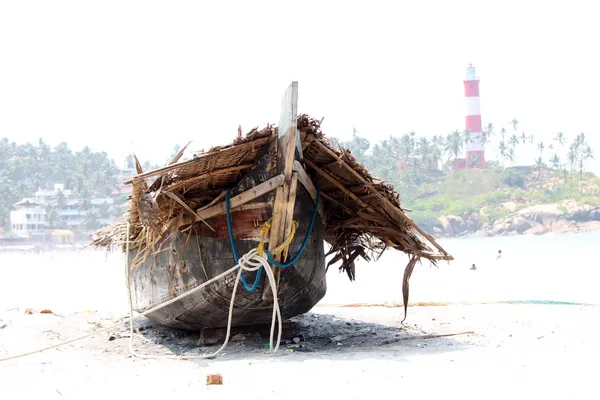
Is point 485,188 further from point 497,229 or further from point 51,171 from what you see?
point 51,171

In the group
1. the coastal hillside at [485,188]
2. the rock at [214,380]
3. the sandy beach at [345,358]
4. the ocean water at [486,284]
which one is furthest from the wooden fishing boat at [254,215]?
the coastal hillside at [485,188]

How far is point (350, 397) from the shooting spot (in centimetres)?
424

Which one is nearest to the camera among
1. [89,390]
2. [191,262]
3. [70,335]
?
[89,390]

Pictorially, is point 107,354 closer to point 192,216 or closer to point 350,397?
point 192,216

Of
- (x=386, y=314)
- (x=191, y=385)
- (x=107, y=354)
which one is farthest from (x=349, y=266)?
(x=191, y=385)

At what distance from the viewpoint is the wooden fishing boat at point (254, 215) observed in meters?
5.96

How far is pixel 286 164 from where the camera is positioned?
19.3 ft

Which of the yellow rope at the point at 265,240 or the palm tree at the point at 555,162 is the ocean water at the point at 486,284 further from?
the palm tree at the point at 555,162

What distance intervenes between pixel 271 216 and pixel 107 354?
222 centimetres

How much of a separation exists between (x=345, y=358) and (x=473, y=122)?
79.7 meters

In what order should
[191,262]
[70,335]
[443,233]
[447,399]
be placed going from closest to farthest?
[447,399] < [191,262] < [70,335] < [443,233]

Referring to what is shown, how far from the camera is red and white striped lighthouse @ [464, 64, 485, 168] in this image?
8225 centimetres

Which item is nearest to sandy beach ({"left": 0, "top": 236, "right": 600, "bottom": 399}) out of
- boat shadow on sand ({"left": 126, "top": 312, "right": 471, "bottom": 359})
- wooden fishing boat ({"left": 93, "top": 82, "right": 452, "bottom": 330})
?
boat shadow on sand ({"left": 126, "top": 312, "right": 471, "bottom": 359})

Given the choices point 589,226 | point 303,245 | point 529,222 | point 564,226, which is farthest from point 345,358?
point 589,226
